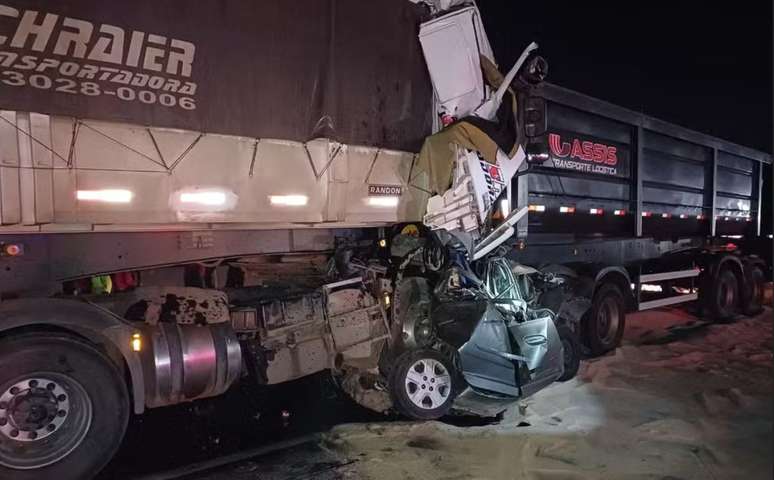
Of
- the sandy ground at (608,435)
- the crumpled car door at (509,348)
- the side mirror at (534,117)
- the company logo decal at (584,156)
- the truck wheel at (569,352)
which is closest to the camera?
the sandy ground at (608,435)

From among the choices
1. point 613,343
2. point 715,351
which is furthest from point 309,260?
point 715,351

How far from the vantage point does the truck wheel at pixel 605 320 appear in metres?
7.05

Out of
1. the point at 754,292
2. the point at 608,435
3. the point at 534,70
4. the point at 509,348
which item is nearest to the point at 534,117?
the point at 534,70

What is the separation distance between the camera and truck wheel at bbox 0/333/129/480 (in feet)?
11.2

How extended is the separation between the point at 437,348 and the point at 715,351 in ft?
14.9

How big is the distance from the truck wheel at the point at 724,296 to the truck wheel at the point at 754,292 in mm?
264

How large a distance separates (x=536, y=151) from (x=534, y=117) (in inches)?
25.9

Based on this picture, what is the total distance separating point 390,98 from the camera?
487cm

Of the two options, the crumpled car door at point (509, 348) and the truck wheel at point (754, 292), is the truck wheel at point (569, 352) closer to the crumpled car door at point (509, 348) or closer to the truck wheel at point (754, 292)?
the crumpled car door at point (509, 348)

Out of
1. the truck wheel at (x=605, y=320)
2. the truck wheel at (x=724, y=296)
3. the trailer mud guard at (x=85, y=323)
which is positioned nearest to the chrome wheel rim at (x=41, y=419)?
the trailer mud guard at (x=85, y=323)

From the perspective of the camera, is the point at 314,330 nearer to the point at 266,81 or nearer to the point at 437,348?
the point at 437,348

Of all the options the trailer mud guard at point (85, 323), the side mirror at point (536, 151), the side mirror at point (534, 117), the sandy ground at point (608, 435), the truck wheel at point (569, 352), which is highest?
the side mirror at point (534, 117)

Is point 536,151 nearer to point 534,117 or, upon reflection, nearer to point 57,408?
point 534,117

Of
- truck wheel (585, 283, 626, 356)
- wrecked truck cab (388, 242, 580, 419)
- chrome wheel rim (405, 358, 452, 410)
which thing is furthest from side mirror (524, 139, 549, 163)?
chrome wheel rim (405, 358, 452, 410)
